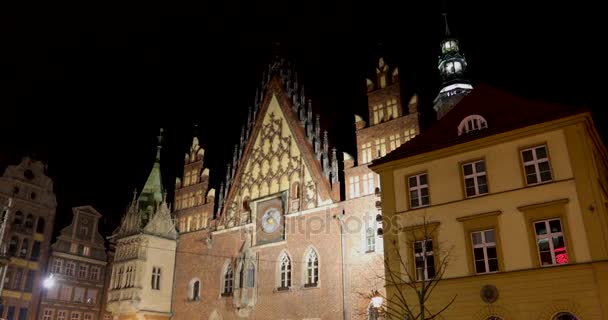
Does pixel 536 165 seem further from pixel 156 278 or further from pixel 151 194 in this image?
pixel 151 194

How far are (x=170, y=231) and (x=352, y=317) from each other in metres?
15.0

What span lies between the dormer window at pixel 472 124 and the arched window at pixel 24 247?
32.7 m

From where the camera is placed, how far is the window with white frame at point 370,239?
82.6 ft

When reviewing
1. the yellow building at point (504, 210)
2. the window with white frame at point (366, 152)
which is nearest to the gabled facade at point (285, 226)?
the window with white frame at point (366, 152)

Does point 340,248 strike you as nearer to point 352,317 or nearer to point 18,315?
point 352,317

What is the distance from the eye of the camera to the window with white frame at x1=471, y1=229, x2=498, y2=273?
17.5 m

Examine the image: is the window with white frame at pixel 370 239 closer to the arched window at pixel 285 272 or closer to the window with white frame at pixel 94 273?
the arched window at pixel 285 272

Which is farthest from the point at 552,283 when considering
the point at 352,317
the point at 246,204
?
the point at 246,204

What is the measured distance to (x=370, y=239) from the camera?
25438mm

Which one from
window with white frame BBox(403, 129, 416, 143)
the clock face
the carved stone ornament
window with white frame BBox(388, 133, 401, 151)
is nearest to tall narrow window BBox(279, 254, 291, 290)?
the clock face

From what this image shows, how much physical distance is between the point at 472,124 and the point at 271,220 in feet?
45.9

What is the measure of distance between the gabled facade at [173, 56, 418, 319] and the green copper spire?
216 centimetres

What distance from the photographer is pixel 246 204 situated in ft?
105

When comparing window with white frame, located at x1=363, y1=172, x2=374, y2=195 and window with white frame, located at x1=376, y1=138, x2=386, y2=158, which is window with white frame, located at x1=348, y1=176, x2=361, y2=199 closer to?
window with white frame, located at x1=363, y1=172, x2=374, y2=195
